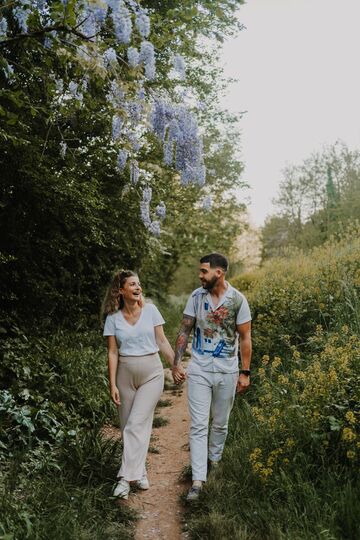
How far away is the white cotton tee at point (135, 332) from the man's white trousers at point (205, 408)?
0.46 m

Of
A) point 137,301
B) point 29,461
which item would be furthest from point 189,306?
point 29,461

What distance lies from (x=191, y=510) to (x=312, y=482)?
1.04 m

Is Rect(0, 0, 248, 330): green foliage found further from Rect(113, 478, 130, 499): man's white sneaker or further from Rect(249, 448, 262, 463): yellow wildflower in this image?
Rect(249, 448, 262, 463): yellow wildflower

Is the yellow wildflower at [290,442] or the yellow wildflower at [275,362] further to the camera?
the yellow wildflower at [275,362]

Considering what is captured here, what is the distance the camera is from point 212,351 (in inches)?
174

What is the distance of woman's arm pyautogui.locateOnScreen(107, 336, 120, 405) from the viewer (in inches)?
170

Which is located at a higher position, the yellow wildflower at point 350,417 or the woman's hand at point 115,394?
the yellow wildflower at point 350,417

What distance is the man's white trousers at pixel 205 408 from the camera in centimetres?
430

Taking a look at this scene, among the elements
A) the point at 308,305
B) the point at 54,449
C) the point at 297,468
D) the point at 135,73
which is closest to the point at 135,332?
the point at 54,449

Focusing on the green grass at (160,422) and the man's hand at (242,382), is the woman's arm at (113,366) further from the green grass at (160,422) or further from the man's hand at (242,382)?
the green grass at (160,422)

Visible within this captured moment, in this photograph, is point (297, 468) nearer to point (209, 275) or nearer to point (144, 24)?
point (209, 275)

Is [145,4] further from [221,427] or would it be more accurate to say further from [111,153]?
[221,427]

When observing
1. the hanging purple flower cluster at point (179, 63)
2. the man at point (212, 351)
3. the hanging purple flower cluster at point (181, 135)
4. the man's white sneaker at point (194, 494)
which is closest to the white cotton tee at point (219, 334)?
→ the man at point (212, 351)

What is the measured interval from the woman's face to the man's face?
0.55 meters
